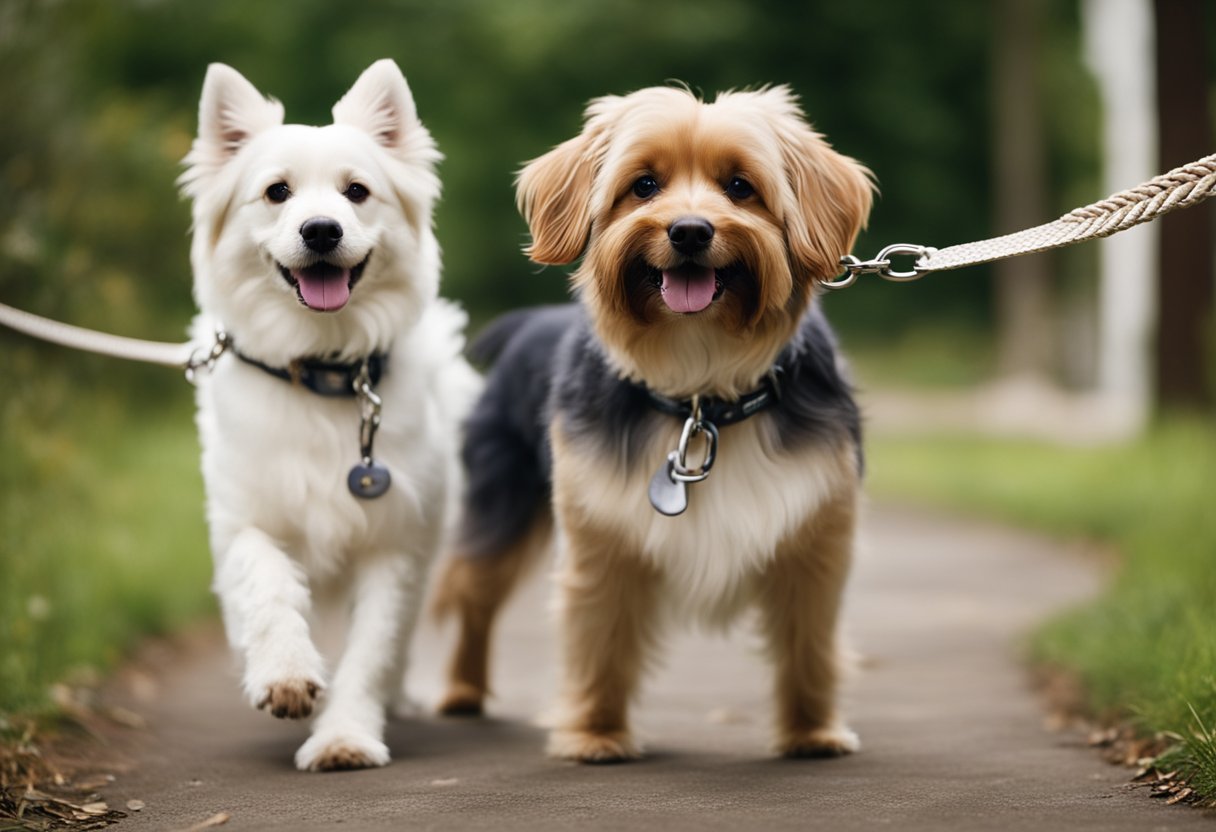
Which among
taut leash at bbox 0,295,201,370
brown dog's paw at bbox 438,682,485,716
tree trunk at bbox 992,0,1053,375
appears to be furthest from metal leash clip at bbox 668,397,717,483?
tree trunk at bbox 992,0,1053,375

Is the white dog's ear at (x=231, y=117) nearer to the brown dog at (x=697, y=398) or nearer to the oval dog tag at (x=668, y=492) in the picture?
the brown dog at (x=697, y=398)

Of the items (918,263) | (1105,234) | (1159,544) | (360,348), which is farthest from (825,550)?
(1159,544)

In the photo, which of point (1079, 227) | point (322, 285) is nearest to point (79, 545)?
point (322, 285)

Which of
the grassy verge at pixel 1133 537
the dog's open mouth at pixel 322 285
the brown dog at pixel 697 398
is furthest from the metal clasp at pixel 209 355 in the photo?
the grassy verge at pixel 1133 537

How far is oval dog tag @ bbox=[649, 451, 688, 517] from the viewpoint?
173 inches

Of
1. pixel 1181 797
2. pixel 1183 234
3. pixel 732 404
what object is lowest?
pixel 1181 797

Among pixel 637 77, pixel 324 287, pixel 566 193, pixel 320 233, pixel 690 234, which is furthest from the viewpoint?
pixel 637 77

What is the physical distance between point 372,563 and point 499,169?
2311 cm

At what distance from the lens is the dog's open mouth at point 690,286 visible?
421 centimetres

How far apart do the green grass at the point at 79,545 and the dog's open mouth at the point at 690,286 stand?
2.39 metres

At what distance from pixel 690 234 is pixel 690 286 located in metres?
0.18

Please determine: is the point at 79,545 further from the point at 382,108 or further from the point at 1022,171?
the point at 1022,171

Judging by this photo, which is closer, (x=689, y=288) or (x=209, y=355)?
(x=689, y=288)

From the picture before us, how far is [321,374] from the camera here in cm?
490
